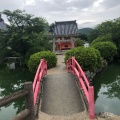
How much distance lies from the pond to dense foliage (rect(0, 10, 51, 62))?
21.7 ft

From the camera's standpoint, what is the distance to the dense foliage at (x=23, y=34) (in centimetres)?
2005

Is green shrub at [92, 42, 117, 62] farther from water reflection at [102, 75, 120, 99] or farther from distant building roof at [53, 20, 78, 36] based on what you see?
distant building roof at [53, 20, 78, 36]

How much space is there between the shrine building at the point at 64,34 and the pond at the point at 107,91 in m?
9.62

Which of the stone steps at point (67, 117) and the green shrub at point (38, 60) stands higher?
the green shrub at point (38, 60)

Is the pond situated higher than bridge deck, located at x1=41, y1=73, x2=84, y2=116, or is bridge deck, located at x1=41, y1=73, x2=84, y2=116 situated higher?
bridge deck, located at x1=41, y1=73, x2=84, y2=116

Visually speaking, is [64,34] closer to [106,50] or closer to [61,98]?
[106,50]

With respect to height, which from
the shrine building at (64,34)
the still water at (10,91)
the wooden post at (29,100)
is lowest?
the still water at (10,91)

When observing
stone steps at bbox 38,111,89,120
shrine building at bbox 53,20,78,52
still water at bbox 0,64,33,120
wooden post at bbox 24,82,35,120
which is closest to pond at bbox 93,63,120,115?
stone steps at bbox 38,111,89,120

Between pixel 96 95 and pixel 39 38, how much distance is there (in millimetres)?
9994

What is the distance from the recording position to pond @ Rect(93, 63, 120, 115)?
9.17 meters

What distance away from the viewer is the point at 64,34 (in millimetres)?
26672

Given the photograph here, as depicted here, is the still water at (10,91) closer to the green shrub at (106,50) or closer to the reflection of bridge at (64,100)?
the reflection of bridge at (64,100)

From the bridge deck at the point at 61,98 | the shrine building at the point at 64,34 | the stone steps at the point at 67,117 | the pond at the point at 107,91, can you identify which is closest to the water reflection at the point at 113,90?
the pond at the point at 107,91

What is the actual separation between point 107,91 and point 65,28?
1826 centimetres
